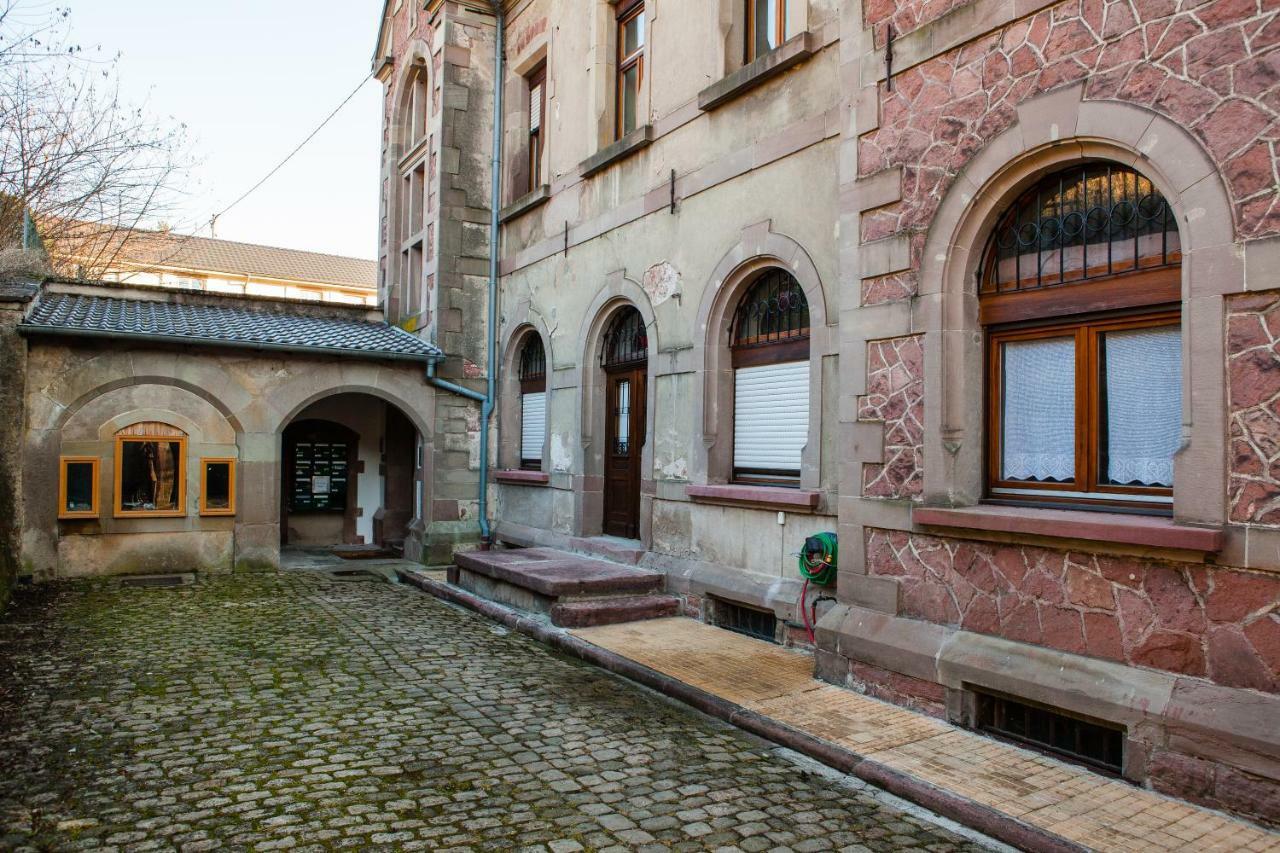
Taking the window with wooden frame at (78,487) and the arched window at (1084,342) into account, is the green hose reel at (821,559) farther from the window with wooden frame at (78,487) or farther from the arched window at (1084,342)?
the window with wooden frame at (78,487)

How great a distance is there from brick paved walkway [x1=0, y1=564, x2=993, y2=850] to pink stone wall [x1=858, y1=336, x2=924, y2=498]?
2025 mm

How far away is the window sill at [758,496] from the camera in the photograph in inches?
303

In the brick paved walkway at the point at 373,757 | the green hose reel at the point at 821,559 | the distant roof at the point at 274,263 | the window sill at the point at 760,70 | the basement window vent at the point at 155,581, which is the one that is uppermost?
the distant roof at the point at 274,263

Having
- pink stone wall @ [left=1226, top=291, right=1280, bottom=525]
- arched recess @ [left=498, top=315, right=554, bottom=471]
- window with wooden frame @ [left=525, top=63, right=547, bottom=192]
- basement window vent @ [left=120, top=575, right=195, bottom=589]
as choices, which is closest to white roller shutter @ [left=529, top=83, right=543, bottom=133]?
window with wooden frame @ [left=525, top=63, right=547, bottom=192]

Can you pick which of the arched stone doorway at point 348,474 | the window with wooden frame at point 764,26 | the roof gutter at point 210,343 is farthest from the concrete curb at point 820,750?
the arched stone doorway at point 348,474

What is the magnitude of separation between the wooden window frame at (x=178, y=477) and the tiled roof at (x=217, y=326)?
4.37ft

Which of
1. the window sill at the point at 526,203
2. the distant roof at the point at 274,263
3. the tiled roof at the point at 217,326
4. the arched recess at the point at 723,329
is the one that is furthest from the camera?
the distant roof at the point at 274,263

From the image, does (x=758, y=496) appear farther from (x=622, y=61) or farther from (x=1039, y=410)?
(x=622, y=61)

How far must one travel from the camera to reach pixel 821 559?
7273mm

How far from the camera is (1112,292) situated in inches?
209

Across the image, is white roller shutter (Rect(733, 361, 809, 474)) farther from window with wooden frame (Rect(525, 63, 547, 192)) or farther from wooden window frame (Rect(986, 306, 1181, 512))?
window with wooden frame (Rect(525, 63, 547, 192))

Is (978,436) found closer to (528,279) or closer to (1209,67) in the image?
(1209,67)

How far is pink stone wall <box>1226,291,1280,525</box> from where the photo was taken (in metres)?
4.33

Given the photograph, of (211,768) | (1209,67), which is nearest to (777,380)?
(1209,67)
